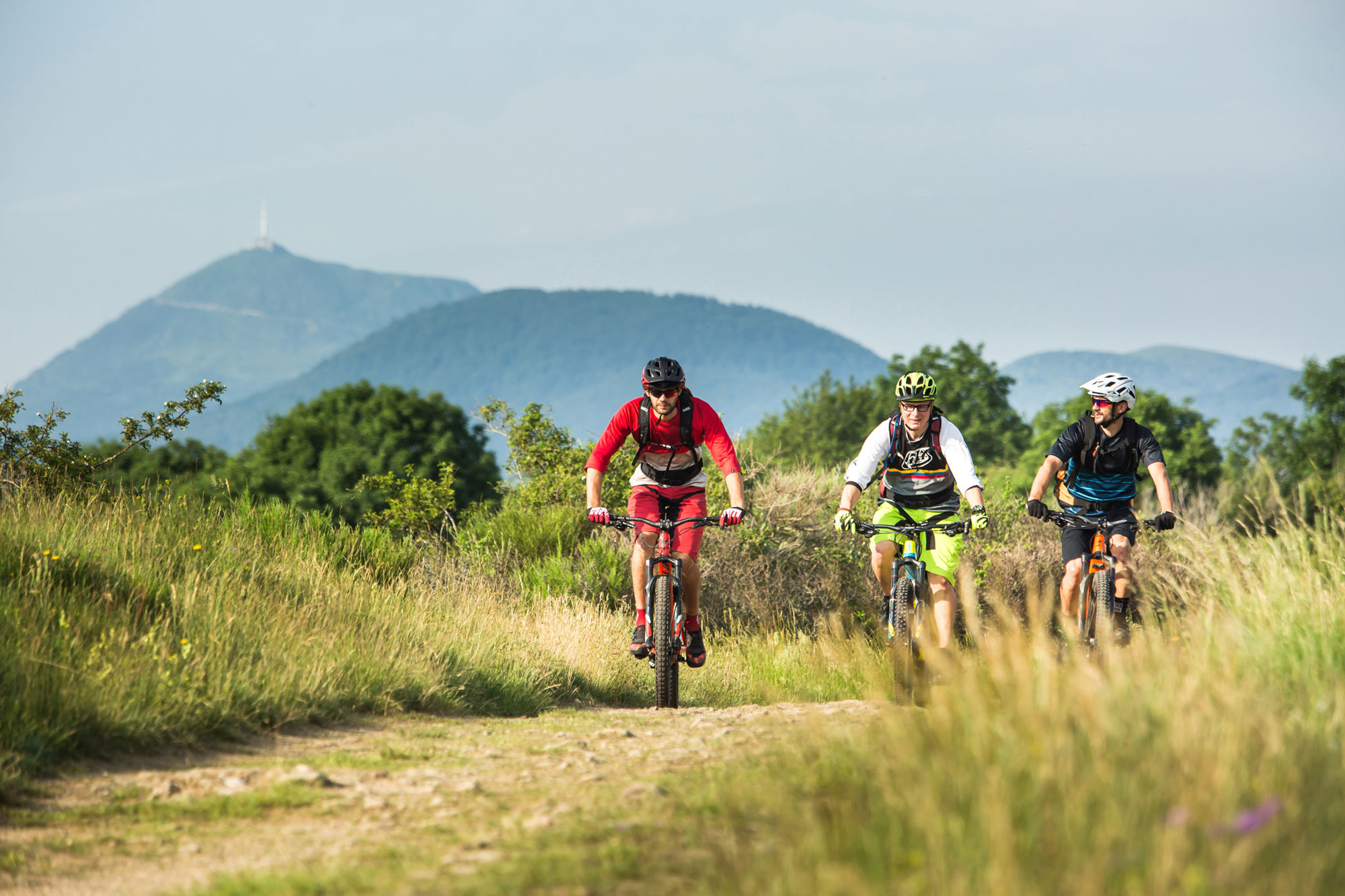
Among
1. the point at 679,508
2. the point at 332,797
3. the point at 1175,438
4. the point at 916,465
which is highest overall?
the point at 1175,438

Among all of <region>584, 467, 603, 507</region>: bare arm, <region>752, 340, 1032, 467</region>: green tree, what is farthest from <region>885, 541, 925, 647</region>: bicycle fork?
<region>752, 340, 1032, 467</region>: green tree

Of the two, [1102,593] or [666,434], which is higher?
[666,434]

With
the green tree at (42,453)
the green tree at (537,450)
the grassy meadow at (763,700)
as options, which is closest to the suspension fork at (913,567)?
the grassy meadow at (763,700)

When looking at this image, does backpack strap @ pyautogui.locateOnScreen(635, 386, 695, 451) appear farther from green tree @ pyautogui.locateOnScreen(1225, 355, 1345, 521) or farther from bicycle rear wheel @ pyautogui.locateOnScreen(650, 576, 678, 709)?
green tree @ pyautogui.locateOnScreen(1225, 355, 1345, 521)

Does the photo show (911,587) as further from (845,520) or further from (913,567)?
(845,520)

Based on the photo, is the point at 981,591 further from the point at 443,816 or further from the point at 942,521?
the point at 443,816

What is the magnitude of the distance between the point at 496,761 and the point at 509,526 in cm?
931

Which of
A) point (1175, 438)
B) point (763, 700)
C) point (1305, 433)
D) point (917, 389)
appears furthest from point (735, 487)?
point (1305, 433)

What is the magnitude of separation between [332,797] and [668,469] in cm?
399

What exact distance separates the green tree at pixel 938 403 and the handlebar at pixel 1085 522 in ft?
162

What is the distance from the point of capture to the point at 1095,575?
25.7 feet

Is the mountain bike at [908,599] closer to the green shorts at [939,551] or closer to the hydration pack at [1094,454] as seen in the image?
the green shorts at [939,551]

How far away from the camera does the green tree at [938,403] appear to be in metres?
62.0

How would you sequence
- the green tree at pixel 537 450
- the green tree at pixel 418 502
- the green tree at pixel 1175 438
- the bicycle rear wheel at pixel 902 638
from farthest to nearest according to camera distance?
1. the green tree at pixel 1175 438
2. the green tree at pixel 418 502
3. the green tree at pixel 537 450
4. the bicycle rear wheel at pixel 902 638
